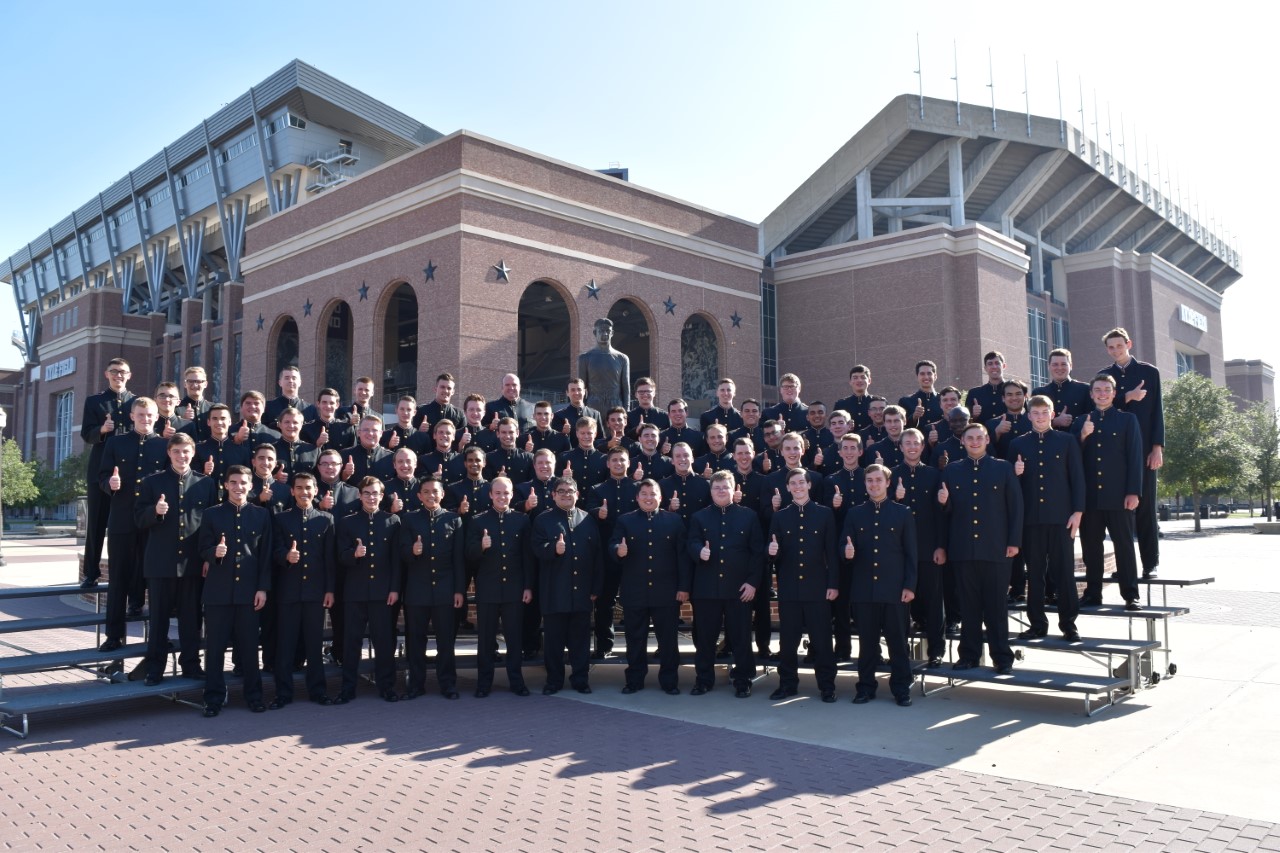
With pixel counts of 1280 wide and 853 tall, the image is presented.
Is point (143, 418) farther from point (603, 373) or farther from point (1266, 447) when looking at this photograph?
point (1266, 447)

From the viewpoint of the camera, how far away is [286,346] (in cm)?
3403

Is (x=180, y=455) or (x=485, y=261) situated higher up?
(x=485, y=261)

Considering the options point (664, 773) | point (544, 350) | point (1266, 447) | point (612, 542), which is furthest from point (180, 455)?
point (1266, 447)

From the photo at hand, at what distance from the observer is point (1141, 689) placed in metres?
7.98

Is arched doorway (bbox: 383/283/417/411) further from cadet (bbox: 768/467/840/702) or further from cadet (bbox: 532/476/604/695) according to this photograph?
cadet (bbox: 768/467/840/702)

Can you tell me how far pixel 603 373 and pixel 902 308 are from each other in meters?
23.0

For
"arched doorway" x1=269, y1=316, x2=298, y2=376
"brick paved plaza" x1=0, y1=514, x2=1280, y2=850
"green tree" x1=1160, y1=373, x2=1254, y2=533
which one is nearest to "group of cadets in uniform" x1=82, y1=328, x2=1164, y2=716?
"brick paved plaza" x1=0, y1=514, x2=1280, y2=850

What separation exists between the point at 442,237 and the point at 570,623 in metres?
18.3

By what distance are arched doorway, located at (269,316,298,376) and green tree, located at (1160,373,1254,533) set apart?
35739 millimetres

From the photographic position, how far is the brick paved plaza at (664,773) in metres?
4.71

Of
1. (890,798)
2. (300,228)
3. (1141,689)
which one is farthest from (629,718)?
(300,228)

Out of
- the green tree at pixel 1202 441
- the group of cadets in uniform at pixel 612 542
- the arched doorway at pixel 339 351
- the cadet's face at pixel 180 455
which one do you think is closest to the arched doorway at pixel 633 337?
the arched doorway at pixel 339 351

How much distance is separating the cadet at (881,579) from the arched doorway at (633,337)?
2718 centimetres

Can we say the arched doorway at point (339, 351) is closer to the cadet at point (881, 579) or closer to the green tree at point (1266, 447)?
the cadet at point (881, 579)
